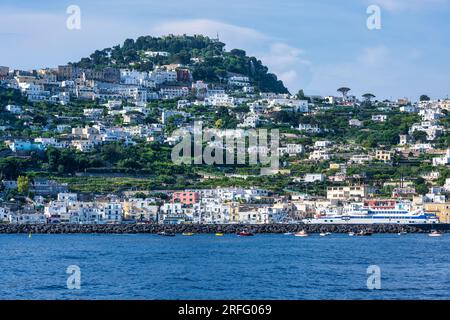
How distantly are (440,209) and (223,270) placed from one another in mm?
34515

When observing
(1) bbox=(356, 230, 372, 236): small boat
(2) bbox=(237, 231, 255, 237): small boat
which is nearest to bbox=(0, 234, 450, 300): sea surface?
(2) bbox=(237, 231, 255, 237): small boat

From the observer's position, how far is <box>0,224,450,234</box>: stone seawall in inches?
1987

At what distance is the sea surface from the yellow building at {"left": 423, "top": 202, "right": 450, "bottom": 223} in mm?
17629

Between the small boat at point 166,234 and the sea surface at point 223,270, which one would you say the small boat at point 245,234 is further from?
the sea surface at point 223,270

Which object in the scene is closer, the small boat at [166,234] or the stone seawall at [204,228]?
the small boat at [166,234]

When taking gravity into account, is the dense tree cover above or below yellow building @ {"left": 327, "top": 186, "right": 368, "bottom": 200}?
above

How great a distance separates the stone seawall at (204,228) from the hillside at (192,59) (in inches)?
2139

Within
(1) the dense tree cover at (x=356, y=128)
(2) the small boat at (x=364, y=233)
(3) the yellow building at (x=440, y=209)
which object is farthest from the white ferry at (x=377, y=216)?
(1) the dense tree cover at (x=356, y=128)

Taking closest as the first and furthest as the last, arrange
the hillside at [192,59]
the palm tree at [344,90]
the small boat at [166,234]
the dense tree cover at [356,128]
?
1. the small boat at [166,234]
2. the dense tree cover at [356,128]
3. the palm tree at [344,90]
4. the hillside at [192,59]

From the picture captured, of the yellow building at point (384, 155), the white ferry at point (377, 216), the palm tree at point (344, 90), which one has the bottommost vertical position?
the white ferry at point (377, 216)

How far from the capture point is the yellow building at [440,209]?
5703 centimetres

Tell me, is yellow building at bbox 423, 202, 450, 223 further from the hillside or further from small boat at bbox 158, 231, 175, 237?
the hillside

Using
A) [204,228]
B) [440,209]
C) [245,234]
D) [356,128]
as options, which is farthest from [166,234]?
[356,128]

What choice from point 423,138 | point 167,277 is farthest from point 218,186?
point 167,277
